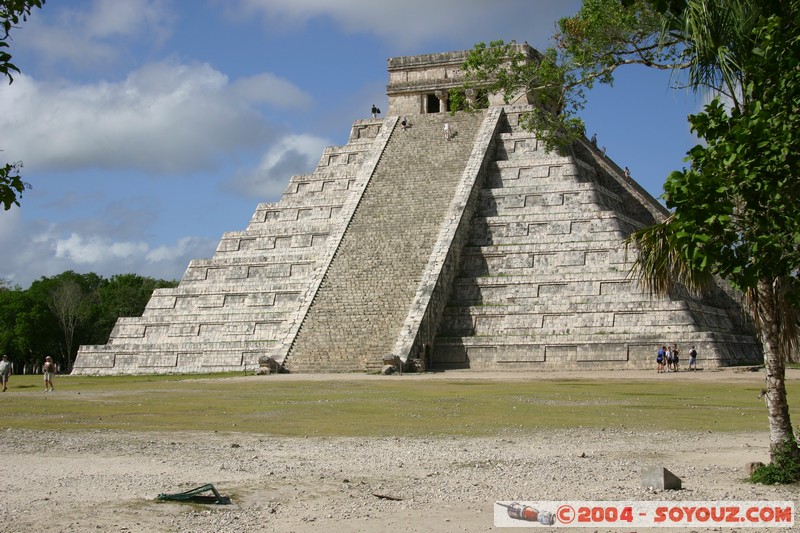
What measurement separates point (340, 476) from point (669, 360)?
61.2ft

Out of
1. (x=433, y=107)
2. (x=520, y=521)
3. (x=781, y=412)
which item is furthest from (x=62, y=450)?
(x=433, y=107)

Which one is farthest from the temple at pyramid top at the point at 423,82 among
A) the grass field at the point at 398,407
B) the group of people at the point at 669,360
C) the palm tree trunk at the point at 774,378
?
the palm tree trunk at the point at 774,378

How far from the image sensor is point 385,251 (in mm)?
32406

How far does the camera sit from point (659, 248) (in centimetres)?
1091

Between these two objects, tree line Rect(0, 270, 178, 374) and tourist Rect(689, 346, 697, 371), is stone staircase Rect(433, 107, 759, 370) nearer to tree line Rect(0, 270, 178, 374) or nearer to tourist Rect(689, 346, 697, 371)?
tourist Rect(689, 346, 697, 371)

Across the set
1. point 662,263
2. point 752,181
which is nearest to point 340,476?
point 662,263

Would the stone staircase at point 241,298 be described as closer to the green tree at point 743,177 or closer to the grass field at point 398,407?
the grass field at point 398,407

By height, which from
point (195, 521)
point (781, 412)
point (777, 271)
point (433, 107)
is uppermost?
point (433, 107)

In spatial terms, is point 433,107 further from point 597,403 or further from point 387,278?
point 597,403

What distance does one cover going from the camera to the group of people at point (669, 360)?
88.2ft

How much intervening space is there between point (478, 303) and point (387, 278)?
9.42ft

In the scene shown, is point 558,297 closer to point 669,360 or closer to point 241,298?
point 669,360

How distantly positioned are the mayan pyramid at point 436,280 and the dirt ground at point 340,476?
1555 cm

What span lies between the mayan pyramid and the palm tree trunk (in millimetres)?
17999
